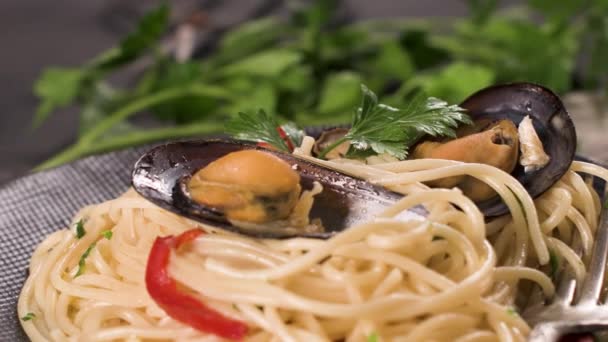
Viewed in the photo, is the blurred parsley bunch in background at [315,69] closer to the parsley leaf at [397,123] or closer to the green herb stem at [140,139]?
the green herb stem at [140,139]

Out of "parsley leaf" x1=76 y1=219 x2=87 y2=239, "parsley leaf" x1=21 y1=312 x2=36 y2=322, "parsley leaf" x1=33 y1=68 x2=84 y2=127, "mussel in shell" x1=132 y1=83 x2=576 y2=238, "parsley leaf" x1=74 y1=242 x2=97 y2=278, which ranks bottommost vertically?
"parsley leaf" x1=33 y1=68 x2=84 y2=127

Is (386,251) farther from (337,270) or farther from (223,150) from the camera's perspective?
(223,150)

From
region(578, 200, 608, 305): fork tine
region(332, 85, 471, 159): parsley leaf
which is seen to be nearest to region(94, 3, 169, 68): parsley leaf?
region(332, 85, 471, 159): parsley leaf

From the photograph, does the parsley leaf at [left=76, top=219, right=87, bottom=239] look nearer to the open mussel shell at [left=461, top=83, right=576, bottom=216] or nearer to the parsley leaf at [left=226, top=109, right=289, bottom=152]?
the parsley leaf at [left=226, top=109, right=289, bottom=152]

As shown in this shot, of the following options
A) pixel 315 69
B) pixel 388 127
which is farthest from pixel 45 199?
pixel 315 69

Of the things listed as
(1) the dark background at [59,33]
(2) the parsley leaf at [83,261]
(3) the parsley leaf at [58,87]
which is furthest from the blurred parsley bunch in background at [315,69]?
(2) the parsley leaf at [83,261]

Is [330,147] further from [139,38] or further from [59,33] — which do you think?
[59,33]
